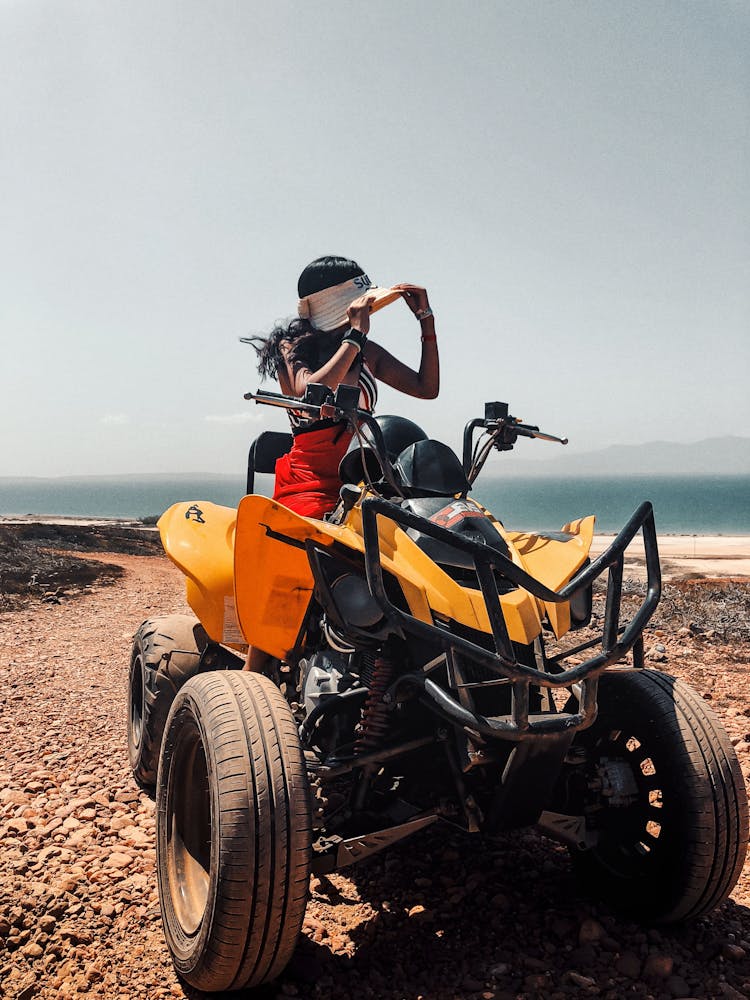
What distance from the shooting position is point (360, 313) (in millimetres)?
3258

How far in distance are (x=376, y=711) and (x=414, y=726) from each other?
0.25 m

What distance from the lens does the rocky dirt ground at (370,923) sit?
2.46m

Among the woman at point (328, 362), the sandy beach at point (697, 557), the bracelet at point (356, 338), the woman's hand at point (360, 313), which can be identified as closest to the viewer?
the bracelet at point (356, 338)

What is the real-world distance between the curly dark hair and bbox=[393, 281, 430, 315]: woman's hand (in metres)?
0.45

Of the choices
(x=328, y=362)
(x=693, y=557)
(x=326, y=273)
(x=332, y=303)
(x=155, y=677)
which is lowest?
(x=693, y=557)

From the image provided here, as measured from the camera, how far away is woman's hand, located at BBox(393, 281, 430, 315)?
3457mm

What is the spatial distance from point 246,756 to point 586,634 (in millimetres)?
7017

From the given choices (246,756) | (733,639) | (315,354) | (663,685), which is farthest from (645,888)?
(733,639)

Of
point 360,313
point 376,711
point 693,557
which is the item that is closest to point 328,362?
point 360,313

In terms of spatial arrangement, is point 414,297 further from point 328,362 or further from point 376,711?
point 376,711

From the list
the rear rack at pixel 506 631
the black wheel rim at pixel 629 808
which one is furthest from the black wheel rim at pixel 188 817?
the black wheel rim at pixel 629 808

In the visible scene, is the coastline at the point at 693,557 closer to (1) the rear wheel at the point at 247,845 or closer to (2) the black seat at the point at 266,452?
(2) the black seat at the point at 266,452

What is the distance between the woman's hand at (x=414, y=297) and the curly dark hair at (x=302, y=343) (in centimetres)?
45

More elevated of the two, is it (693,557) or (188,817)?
(188,817)
